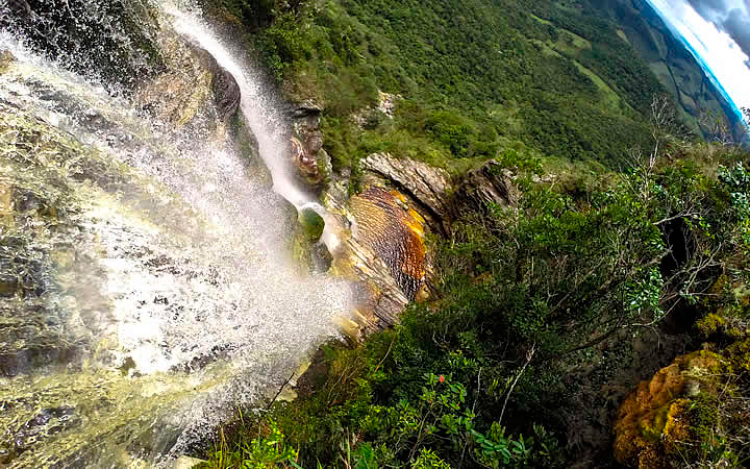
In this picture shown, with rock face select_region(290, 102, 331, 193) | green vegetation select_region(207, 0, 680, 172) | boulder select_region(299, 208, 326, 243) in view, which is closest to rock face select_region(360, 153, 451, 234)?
green vegetation select_region(207, 0, 680, 172)

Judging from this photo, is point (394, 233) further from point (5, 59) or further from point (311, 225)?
point (5, 59)

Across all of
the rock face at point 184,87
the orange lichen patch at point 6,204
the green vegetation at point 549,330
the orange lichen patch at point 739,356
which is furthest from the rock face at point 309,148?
the orange lichen patch at point 739,356

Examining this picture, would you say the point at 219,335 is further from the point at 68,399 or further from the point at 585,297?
the point at 585,297

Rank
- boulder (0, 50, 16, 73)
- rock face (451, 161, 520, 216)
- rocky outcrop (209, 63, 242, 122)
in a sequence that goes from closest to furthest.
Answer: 1. boulder (0, 50, 16, 73)
2. rocky outcrop (209, 63, 242, 122)
3. rock face (451, 161, 520, 216)

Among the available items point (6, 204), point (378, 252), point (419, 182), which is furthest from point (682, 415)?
point (419, 182)

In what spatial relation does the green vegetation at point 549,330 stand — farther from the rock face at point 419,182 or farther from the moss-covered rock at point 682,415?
the rock face at point 419,182

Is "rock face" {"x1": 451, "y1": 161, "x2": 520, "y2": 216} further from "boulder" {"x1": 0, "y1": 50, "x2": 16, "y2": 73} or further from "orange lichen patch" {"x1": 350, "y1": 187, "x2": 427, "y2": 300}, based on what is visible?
"boulder" {"x1": 0, "y1": 50, "x2": 16, "y2": 73}
